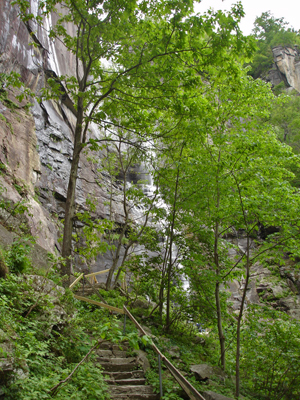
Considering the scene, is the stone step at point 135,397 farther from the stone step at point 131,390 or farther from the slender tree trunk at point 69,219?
the slender tree trunk at point 69,219

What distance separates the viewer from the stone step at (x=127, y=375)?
5.19m

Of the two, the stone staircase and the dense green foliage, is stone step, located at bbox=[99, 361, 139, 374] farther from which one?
the dense green foliage

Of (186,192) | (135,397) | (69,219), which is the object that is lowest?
(135,397)

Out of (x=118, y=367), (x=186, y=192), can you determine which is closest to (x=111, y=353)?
(x=118, y=367)

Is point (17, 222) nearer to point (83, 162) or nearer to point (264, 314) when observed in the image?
point (264, 314)

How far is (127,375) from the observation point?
17.7 ft

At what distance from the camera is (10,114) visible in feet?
40.5

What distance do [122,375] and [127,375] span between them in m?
0.11

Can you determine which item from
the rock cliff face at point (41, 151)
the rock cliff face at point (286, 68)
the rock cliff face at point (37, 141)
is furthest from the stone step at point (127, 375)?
the rock cliff face at point (286, 68)

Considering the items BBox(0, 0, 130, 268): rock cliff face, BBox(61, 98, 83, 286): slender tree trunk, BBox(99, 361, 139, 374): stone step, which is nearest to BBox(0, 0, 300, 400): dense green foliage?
BBox(61, 98, 83, 286): slender tree trunk

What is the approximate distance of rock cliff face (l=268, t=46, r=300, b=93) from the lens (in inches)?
1453

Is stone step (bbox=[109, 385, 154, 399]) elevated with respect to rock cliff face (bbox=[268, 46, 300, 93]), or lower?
lower

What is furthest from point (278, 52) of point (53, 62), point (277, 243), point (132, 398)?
point (132, 398)

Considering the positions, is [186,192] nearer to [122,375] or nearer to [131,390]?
[122,375]
